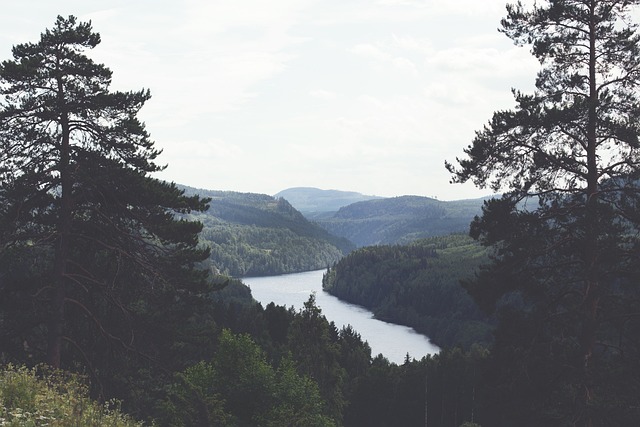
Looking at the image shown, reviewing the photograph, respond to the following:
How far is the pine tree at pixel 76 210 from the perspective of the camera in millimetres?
17062

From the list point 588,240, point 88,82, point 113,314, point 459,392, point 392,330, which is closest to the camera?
point 588,240

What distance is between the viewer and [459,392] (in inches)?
2808

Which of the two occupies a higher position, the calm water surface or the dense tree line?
the dense tree line

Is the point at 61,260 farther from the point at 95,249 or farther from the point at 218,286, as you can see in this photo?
the point at 218,286

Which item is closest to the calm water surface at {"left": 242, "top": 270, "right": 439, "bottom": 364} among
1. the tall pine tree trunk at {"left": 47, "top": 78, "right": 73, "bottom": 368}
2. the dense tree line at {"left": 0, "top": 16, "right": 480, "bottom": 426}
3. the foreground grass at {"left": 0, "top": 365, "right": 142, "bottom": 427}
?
the dense tree line at {"left": 0, "top": 16, "right": 480, "bottom": 426}

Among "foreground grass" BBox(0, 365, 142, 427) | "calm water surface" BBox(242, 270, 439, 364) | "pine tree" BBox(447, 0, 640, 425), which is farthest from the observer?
"calm water surface" BBox(242, 270, 439, 364)

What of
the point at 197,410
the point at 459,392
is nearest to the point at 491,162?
the point at 197,410

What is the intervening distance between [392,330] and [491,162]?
13486 centimetres

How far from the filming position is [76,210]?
17.9 metres

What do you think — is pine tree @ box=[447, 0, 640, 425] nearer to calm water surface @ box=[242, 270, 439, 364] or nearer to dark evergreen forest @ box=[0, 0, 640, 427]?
dark evergreen forest @ box=[0, 0, 640, 427]

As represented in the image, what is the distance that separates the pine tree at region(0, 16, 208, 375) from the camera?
17.1 meters

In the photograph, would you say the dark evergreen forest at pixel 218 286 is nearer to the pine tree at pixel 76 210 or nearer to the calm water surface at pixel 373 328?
the pine tree at pixel 76 210

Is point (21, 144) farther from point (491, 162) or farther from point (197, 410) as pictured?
point (491, 162)

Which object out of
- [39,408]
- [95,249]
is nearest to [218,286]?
[95,249]
